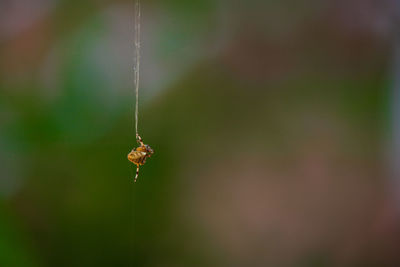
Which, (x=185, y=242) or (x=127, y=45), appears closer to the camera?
(x=127, y=45)

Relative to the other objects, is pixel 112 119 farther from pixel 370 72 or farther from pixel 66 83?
pixel 370 72

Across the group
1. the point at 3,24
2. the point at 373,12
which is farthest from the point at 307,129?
the point at 3,24

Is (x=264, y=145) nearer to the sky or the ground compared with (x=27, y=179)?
nearer to the sky

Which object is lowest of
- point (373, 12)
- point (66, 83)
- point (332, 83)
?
point (66, 83)

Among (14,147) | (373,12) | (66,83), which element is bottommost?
(14,147)

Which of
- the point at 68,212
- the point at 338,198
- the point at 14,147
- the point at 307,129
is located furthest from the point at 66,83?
the point at 338,198

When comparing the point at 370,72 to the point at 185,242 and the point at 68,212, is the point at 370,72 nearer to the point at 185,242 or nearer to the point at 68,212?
the point at 185,242
